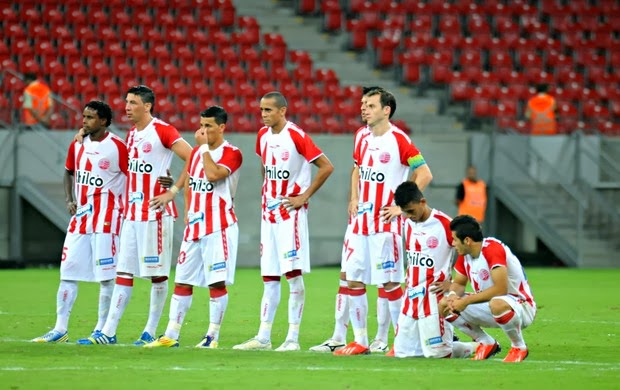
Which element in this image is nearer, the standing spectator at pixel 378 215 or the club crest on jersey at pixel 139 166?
the standing spectator at pixel 378 215

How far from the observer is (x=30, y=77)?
963 inches

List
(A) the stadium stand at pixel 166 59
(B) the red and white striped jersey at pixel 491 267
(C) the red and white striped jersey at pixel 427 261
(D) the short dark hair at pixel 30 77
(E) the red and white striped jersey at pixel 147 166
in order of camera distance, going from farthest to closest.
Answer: (A) the stadium stand at pixel 166 59 < (D) the short dark hair at pixel 30 77 < (E) the red and white striped jersey at pixel 147 166 < (C) the red and white striped jersey at pixel 427 261 < (B) the red and white striped jersey at pixel 491 267

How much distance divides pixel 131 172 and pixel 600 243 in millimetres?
15712

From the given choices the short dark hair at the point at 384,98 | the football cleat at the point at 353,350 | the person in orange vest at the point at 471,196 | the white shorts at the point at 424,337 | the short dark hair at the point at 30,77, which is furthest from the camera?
the short dark hair at the point at 30,77

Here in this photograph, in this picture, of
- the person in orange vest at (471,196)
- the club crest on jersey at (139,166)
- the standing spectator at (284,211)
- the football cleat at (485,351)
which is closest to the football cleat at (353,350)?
the standing spectator at (284,211)

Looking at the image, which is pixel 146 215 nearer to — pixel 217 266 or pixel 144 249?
pixel 144 249

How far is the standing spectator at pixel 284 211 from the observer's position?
11.7 m

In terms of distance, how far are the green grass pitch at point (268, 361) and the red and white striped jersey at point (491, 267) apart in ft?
2.07

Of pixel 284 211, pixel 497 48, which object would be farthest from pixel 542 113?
pixel 284 211

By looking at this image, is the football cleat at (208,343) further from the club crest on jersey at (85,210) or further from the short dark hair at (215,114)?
the short dark hair at (215,114)

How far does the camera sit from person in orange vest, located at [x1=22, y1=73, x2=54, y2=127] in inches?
928

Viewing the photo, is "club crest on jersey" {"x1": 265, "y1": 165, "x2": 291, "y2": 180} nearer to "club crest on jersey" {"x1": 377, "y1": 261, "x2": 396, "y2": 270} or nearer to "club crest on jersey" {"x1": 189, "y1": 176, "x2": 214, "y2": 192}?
"club crest on jersey" {"x1": 189, "y1": 176, "x2": 214, "y2": 192}

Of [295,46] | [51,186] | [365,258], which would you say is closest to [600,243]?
[295,46]

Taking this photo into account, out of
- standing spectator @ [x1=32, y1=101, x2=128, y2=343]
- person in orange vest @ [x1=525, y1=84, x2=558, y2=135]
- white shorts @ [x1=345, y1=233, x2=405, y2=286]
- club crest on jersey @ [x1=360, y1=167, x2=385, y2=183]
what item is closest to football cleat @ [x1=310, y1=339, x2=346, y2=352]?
white shorts @ [x1=345, y1=233, x2=405, y2=286]
